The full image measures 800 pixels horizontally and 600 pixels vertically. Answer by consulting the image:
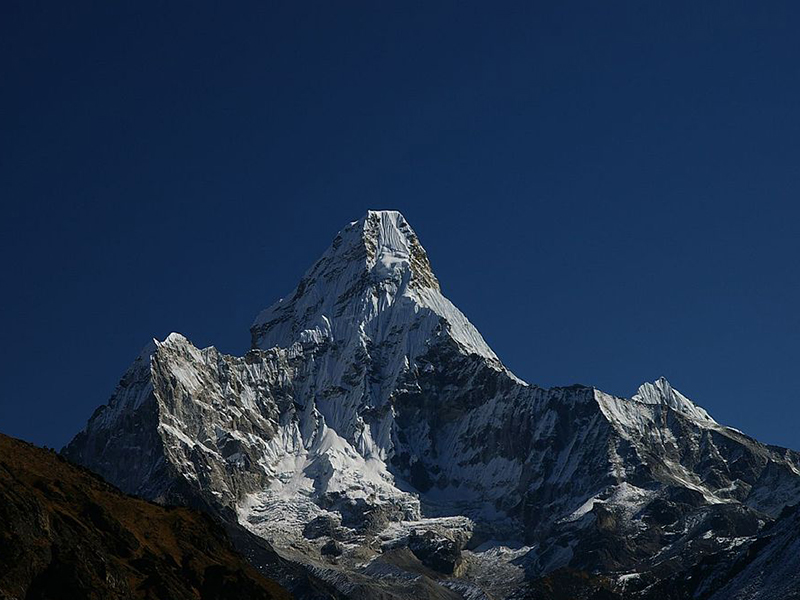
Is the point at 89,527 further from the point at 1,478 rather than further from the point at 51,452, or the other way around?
the point at 51,452

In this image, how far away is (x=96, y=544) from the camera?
5157 inches

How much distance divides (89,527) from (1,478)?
15451 mm

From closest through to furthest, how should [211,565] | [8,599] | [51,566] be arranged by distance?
[8,599] → [51,566] → [211,565]

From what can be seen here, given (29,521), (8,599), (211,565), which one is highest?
(211,565)

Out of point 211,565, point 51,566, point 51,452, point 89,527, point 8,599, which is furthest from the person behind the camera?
point 51,452

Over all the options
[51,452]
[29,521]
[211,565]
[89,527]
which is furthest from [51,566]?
[51,452]

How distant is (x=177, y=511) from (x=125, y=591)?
45.6m

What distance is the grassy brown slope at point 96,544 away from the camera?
118312mm

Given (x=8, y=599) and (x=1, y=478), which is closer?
(x=8, y=599)

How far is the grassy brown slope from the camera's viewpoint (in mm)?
118312

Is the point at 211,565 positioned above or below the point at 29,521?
above

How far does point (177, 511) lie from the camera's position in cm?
17288

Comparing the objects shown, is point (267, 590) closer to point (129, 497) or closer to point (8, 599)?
point (129, 497)

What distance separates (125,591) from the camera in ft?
418
